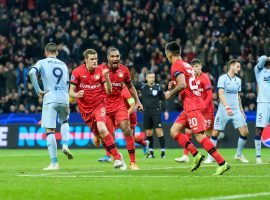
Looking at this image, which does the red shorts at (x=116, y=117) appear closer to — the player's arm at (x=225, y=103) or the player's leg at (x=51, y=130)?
the player's leg at (x=51, y=130)

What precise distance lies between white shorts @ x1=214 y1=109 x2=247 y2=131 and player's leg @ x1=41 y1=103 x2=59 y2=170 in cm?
526

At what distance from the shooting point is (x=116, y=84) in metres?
17.0

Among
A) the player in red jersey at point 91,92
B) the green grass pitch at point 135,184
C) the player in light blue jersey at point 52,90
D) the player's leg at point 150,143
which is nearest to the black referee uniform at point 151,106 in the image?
the player's leg at point 150,143

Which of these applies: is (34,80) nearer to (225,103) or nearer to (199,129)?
(199,129)

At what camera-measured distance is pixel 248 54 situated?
32312 mm

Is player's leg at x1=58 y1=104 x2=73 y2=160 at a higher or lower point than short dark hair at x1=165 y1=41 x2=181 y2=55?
lower

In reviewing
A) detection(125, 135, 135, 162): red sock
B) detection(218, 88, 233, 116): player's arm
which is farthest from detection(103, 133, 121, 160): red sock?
detection(218, 88, 233, 116): player's arm

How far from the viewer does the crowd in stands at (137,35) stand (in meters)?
32.4

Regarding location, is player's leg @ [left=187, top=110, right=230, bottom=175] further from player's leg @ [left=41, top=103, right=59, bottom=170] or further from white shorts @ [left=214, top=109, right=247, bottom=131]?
white shorts @ [left=214, top=109, right=247, bottom=131]

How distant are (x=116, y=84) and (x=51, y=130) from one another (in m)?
Answer: 1.70

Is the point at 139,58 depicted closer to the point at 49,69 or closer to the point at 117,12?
the point at 117,12

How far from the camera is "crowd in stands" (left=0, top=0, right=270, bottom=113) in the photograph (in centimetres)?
3244

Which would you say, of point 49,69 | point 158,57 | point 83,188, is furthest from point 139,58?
point 83,188

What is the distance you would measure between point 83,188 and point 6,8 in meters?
28.6
